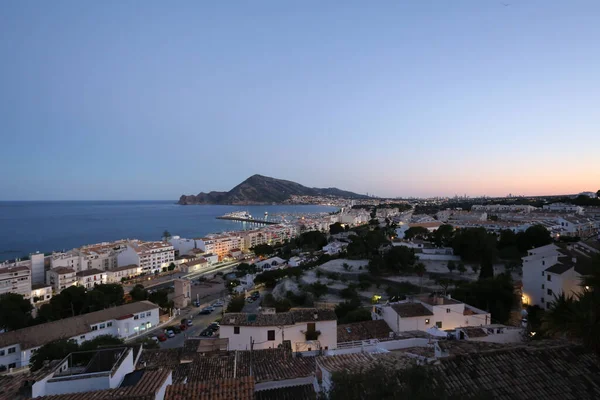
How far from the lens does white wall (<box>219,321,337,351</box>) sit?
9.60 m

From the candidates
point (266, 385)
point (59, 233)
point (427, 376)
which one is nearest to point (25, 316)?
point (266, 385)

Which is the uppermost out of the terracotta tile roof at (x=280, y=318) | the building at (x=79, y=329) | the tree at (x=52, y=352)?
the terracotta tile roof at (x=280, y=318)

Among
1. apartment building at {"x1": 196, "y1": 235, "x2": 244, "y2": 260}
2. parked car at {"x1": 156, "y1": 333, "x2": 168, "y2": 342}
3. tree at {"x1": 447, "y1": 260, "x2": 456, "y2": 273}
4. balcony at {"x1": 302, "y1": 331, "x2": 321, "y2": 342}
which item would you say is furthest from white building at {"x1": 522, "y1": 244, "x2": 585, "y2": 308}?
apartment building at {"x1": 196, "y1": 235, "x2": 244, "y2": 260}

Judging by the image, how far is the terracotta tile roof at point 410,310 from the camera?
35.8 feet

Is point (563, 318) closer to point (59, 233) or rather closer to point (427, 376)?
point (427, 376)

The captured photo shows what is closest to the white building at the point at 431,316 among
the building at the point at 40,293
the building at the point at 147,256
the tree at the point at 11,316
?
the tree at the point at 11,316

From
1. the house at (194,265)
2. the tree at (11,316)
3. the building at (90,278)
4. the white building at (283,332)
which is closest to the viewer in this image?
the white building at (283,332)

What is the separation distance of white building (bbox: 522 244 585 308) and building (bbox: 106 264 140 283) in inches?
1343

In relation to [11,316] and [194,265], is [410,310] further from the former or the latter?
[194,265]

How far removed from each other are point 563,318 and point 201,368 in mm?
5278

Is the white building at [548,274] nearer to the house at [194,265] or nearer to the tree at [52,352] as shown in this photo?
the tree at [52,352]

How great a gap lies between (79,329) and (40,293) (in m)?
18.4

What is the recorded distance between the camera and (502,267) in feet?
68.9

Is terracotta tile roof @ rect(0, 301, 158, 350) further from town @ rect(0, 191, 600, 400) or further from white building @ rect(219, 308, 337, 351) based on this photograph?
white building @ rect(219, 308, 337, 351)
